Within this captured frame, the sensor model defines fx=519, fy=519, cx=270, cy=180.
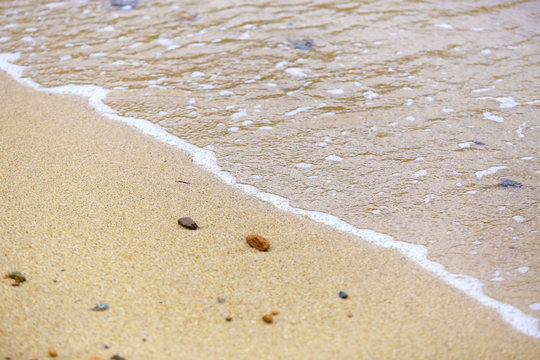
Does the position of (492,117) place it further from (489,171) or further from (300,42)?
(300,42)

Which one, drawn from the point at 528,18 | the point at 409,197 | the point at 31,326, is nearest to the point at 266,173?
the point at 409,197

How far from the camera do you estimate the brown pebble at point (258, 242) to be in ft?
8.84

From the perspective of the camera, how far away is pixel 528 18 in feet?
18.5

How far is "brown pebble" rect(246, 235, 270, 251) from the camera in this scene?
2.70 m

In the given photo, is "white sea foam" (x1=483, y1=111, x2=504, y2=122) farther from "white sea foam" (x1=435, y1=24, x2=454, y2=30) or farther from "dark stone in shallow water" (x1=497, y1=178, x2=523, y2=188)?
"white sea foam" (x1=435, y1=24, x2=454, y2=30)

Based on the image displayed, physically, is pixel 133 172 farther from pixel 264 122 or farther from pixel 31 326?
pixel 31 326

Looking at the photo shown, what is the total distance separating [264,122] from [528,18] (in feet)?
11.5

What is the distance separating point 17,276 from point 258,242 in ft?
3.75

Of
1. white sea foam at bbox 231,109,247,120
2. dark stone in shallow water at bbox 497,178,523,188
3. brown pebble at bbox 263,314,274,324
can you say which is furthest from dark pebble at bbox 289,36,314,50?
brown pebble at bbox 263,314,274,324

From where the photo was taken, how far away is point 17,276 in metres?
2.32

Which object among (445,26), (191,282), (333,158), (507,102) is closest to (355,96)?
(333,158)

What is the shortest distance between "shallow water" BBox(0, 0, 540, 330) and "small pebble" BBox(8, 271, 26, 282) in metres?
1.49

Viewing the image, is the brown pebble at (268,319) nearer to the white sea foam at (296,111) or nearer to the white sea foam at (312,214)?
the white sea foam at (312,214)

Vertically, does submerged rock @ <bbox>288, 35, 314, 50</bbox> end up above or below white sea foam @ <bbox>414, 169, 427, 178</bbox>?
above
